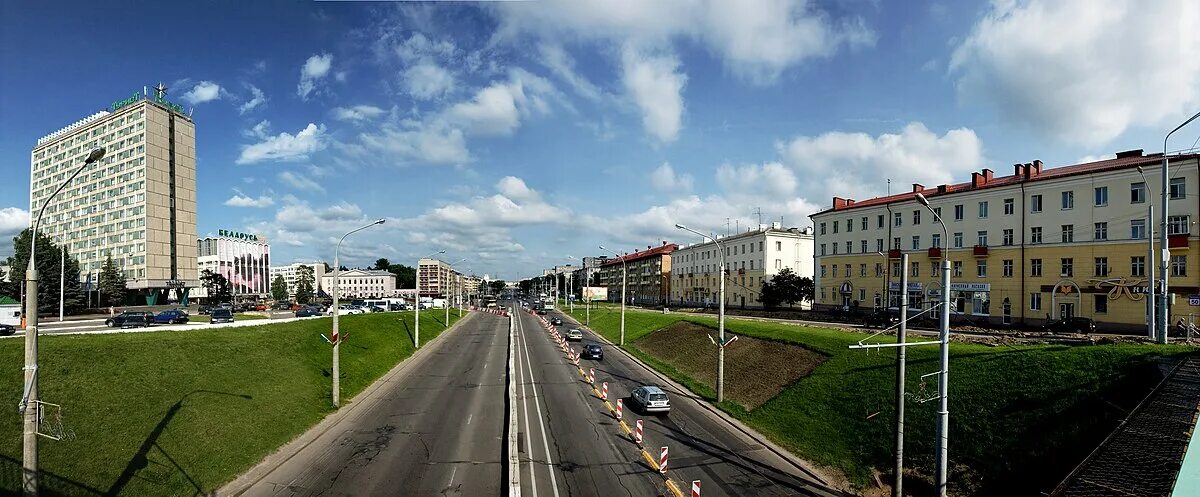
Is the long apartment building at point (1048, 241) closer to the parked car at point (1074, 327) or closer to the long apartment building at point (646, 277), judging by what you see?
the parked car at point (1074, 327)

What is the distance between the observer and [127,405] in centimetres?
1825

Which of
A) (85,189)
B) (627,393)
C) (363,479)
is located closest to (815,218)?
(627,393)

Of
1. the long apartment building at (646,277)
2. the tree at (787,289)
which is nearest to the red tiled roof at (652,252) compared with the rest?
the long apartment building at (646,277)

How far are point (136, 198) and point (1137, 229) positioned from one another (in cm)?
13198

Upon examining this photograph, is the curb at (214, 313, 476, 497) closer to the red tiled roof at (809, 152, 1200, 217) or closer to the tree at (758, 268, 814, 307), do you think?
the red tiled roof at (809, 152, 1200, 217)

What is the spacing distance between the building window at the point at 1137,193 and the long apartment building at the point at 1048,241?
80 mm

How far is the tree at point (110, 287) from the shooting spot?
7994 cm

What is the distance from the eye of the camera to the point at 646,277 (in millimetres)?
156125

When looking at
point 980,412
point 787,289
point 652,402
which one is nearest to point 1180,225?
point 980,412

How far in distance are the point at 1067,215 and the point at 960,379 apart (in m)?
38.6

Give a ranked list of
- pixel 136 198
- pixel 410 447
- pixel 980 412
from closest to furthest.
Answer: pixel 980 412 → pixel 410 447 → pixel 136 198

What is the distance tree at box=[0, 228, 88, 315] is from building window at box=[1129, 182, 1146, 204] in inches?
4204

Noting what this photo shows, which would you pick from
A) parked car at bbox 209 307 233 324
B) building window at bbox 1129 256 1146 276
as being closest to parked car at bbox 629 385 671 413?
parked car at bbox 209 307 233 324

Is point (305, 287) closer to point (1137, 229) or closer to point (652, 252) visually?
point (652, 252)
